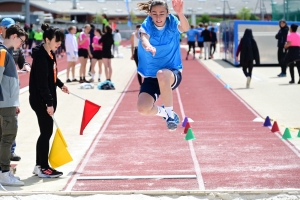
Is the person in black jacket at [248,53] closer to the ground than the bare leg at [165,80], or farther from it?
closer to the ground

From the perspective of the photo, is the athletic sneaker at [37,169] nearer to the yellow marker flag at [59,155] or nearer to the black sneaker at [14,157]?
the yellow marker flag at [59,155]

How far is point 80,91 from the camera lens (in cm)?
1866

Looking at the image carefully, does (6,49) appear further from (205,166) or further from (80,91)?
(80,91)

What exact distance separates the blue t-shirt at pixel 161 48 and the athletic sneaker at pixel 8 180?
6.44ft

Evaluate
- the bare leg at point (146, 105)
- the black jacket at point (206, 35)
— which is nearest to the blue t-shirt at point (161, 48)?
the bare leg at point (146, 105)

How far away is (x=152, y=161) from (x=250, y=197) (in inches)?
100

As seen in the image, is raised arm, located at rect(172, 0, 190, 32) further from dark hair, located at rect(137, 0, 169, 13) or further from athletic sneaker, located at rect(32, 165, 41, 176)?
athletic sneaker, located at rect(32, 165, 41, 176)

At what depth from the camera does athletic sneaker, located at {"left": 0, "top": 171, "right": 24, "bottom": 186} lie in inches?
306

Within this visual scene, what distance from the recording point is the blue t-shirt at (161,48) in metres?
7.22

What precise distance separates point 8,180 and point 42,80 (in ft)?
4.11

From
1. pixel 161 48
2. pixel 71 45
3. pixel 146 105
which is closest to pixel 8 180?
pixel 146 105

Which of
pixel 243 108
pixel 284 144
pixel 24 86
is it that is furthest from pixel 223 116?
pixel 24 86

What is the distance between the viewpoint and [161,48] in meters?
7.28

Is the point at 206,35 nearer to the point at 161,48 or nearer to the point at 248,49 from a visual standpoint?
the point at 248,49
